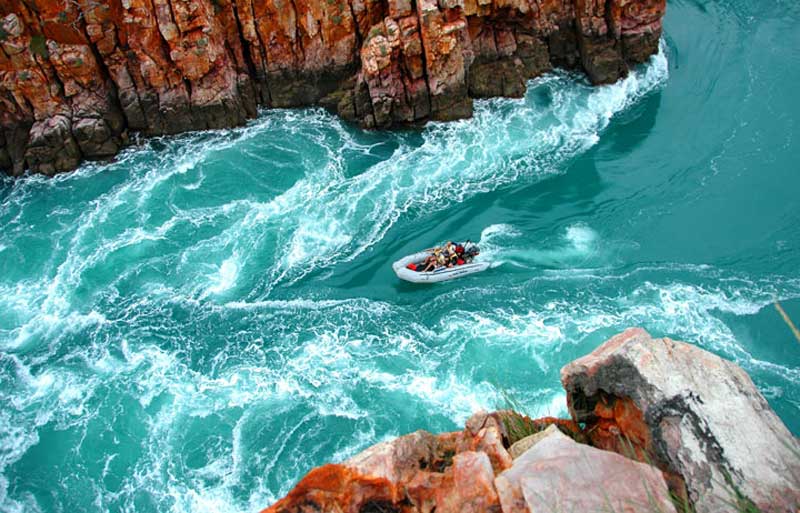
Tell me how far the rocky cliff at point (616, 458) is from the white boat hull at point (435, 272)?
1526 centimetres

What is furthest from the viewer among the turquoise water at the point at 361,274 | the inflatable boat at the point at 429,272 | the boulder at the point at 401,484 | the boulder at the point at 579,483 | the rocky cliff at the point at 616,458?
the inflatable boat at the point at 429,272

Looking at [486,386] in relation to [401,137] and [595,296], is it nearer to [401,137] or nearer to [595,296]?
[595,296]

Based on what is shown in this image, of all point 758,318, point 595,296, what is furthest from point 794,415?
point 595,296

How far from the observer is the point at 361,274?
2931 cm

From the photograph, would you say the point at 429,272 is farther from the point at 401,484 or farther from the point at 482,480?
the point at 482,480

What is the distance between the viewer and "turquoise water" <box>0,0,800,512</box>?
2428 cm

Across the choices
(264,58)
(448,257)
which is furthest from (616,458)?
(264,58)

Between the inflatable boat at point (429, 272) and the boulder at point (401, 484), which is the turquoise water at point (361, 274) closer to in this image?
the inflatable boat at point (429, 272)

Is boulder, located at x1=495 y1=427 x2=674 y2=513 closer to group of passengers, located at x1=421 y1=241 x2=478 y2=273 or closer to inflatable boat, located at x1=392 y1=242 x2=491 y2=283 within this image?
inflatable boat, located at x1=392 y1=242 x2=491 y2=283

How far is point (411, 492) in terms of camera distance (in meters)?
11.4

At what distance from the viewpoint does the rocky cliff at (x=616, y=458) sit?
9.99 meters

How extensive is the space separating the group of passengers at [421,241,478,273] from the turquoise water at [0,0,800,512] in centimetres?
99

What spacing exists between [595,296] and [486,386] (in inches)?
254

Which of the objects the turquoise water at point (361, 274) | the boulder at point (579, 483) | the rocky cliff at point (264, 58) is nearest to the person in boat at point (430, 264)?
the turquoise water at point (361, 274)
